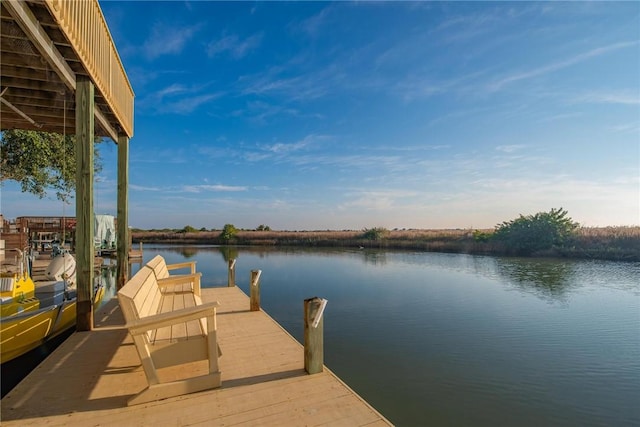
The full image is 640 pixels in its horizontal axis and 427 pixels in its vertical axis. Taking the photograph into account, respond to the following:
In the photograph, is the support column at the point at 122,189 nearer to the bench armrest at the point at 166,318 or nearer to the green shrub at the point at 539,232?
the bench armrest at the point at 166,318

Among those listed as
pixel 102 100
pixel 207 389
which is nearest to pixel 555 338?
pixel 207 389

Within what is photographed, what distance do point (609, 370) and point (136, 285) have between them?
6706mm

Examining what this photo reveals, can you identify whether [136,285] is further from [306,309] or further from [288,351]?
[288,351]

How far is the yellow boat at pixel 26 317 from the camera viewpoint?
400 centimetres

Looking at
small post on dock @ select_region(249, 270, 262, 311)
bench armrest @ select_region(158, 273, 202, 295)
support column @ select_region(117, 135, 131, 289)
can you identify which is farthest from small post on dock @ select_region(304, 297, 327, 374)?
support column @ select_region(117, 135, 131, 289)

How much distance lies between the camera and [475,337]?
21.2 ft

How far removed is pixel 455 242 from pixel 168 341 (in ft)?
104

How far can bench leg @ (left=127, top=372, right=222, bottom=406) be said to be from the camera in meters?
2.70

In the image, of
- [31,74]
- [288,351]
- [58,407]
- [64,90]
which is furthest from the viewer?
[64,90]

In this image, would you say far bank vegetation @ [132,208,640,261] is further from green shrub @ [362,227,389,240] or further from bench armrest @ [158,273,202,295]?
bench armrest @ [158,273,202,295]

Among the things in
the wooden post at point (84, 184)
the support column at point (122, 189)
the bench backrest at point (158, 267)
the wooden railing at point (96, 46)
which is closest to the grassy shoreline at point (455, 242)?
the support column at point (122, 189)

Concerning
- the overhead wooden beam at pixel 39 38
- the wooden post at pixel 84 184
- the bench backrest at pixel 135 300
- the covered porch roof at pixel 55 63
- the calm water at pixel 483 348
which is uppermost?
the covered porch roof at pixel 55 63

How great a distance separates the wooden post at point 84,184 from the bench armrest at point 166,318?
2.37m

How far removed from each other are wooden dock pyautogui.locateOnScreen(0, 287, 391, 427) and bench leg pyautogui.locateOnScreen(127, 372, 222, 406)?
0.17 feet
